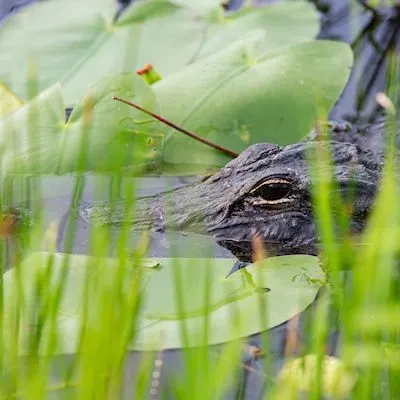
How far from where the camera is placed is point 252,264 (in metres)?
2.76

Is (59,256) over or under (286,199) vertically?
under

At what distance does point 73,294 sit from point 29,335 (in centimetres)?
67

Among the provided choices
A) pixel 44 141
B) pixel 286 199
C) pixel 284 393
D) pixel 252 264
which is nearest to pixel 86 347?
pixel 284 393

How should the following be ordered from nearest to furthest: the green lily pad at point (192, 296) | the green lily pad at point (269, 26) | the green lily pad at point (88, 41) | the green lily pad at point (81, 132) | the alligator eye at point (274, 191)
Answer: the green lily pad at point (192, 296) → the alligator eye at point (274, 191) → the green lily pad at point (81, 132) → the green lily pad at point (88, 41) → the green lily pad at point (269, 26)

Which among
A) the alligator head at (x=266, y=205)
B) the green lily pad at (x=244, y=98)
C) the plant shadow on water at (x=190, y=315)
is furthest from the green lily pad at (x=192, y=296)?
the green lily pad at (x=244, y=98)

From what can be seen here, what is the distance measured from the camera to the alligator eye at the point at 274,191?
2.98 metres

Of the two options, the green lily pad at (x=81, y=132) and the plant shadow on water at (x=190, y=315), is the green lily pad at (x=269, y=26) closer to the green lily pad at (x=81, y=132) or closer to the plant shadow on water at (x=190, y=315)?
the green lily pad at (x=81, y=132)

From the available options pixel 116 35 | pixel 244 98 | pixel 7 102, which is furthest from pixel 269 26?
pixel 7 102

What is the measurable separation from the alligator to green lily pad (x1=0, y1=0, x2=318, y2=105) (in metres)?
0.94

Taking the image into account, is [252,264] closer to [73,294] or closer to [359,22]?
[73,294]

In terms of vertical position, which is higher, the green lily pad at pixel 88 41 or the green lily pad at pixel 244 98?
the green lily pad at pixel 88 41

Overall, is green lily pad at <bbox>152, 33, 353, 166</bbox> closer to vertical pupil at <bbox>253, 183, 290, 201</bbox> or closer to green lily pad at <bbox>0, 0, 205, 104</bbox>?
green lily pad at <bbox>0, 0, 205, 104</bbox>

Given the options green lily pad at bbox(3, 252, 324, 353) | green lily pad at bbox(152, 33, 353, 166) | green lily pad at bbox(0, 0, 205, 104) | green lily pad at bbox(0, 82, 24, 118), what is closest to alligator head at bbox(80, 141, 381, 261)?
green lily pad at bbox(3, 252, 324, 353)

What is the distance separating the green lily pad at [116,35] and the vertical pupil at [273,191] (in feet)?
3.75
